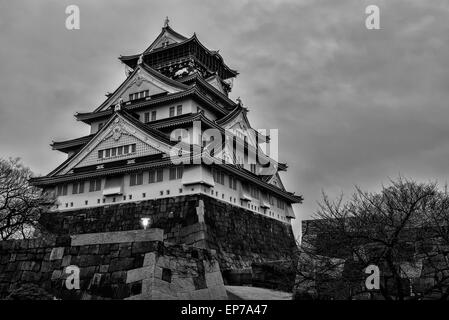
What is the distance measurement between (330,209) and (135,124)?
26.0 m

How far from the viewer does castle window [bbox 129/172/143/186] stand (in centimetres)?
3600

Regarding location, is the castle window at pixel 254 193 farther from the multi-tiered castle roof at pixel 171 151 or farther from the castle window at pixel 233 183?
the castle window at pixel 233 183

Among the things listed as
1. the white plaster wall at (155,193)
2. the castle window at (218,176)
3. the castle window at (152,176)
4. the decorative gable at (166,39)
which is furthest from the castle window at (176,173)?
the decorative gable at (166,39)

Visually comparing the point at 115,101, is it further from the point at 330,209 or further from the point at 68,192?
the point at 330,209

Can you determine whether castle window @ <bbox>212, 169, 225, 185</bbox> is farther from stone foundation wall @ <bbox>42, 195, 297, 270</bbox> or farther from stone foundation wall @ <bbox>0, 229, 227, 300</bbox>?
stone foundation wall @ <bbox>0, 229, 227, 300</bbox>

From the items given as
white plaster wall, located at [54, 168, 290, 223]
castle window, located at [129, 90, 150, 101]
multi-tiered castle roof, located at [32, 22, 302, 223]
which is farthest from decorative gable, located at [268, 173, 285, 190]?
castle window, located at [129, 90, 150, 101]

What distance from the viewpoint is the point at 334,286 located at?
12.6 metres

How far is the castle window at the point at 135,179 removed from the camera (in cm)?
3600

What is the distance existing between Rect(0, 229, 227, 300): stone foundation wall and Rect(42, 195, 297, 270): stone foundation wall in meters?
15.7

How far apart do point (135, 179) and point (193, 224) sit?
630cm

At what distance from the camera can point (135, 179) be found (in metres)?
36.2

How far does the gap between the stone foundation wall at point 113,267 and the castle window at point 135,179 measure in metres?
19.0

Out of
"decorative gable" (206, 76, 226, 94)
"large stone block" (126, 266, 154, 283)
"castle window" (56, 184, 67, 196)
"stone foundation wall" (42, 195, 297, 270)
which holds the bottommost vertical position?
"large stone block" (126, 266, 154, 283)
